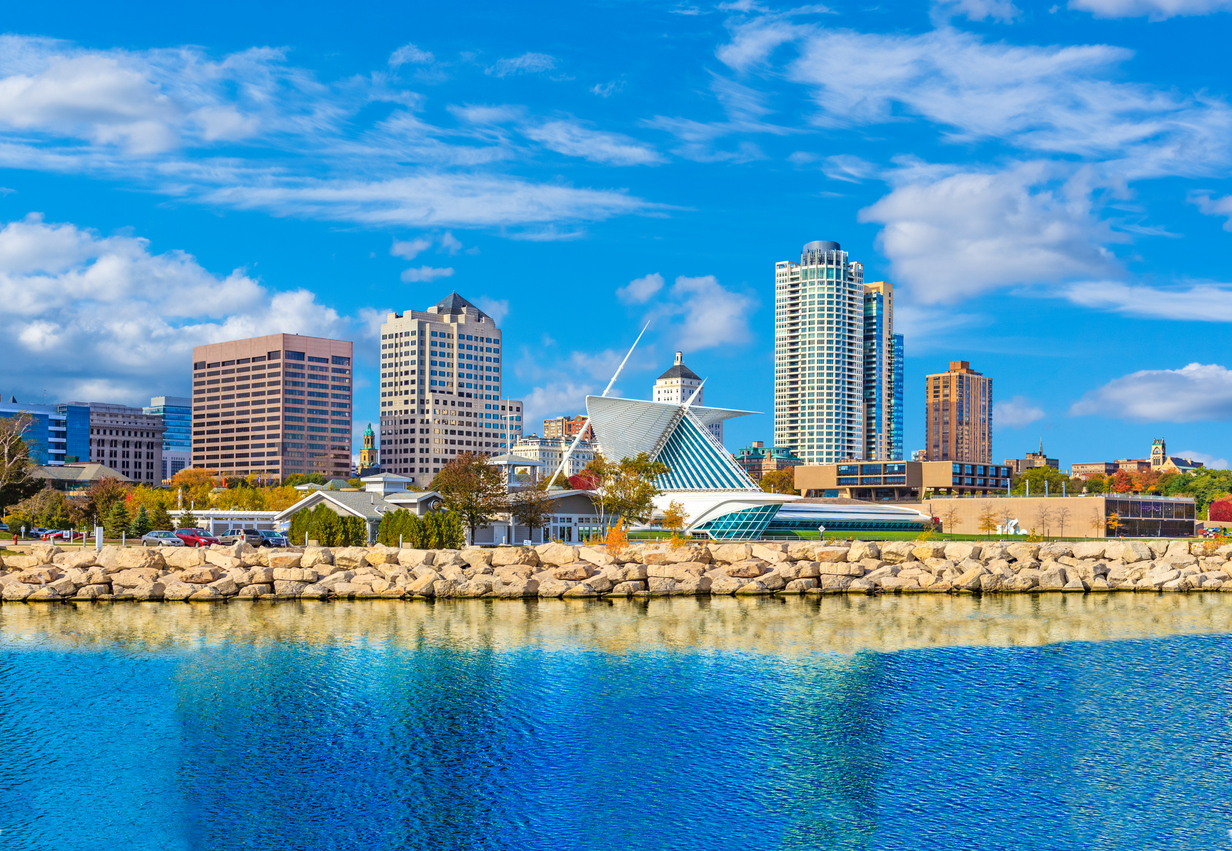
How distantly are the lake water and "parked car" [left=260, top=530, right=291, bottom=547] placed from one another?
2489cm

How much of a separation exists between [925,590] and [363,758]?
33.6 metres

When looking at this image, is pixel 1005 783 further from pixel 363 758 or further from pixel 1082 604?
pixel 1082 604

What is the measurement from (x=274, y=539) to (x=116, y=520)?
12229 millimetres

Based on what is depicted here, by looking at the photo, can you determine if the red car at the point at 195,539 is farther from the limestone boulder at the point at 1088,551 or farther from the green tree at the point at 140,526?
the limestone boulder at the point at 1088,551

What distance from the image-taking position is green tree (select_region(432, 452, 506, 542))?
61.3 meters

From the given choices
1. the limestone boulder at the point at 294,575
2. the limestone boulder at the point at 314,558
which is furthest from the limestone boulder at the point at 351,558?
the limestone boulder at the point at 294,575

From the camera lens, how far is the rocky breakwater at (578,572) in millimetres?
43406

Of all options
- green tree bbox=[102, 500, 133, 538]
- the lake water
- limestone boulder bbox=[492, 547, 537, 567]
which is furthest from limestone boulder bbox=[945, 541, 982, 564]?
green tree bbox=[102, 500, 133, 538]

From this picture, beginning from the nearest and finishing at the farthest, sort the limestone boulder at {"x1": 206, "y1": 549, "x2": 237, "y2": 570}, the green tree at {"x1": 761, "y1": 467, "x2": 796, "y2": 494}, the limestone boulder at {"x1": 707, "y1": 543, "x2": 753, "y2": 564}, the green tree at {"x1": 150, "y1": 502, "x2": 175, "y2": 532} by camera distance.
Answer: the limestone boulder at {"x1": 206, "y1": 549, "x2": 237, "y2": 570} < the limestone boulder at {"x1": 707, "y1": 543, "x2": 753, "y2": 564} < the green tree at {"x1": 150, "y1": 502, "x2": 175, "y2": 532} < the green tree at {"x1": 761, "y1": 467, "x2": 796, "y2": 494}

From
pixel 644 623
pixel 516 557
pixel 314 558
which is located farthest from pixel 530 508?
pixel 644 623

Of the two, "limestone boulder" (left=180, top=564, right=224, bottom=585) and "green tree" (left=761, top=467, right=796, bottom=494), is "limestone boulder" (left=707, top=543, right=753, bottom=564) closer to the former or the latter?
"limestone boulder" (left=180, top=564, right=224, bottom=585)

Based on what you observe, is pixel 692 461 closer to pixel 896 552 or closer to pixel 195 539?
pixel 896 552

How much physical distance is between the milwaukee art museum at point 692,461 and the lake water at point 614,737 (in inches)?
1506

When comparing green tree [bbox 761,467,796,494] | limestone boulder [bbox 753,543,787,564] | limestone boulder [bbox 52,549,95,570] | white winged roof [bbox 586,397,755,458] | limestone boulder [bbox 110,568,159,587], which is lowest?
limestone boulder [bbox 110,568,159,587]
